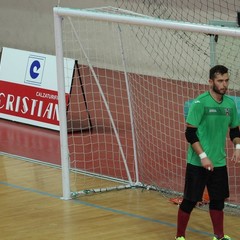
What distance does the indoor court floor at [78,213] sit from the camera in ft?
31.4

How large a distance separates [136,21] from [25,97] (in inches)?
245

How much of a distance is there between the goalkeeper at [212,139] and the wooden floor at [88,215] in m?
0.83

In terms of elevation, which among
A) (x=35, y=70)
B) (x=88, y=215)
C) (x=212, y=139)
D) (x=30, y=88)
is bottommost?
(x=88, y=215)

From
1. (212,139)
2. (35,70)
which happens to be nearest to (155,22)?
(212,139)

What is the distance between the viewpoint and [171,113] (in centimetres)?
1407

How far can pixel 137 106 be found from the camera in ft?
43.2

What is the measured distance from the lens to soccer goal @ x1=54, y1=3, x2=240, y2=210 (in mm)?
10836

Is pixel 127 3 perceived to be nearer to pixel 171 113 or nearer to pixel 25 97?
pixel 25 97

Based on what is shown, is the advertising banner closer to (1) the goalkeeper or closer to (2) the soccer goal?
(2) the soccer goal

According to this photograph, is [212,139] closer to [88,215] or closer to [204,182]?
[204,182]

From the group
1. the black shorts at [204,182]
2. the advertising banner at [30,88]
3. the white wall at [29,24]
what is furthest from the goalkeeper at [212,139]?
the white wall at [29,24]

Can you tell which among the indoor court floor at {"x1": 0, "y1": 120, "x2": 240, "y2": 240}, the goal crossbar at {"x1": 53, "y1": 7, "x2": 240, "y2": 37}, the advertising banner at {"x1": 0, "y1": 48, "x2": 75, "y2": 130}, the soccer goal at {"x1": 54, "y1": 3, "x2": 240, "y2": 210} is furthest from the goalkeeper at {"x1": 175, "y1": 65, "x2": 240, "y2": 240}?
the advertising banner at {"x1": 0, "y1": 48, "x2": 75, "y2": 130}

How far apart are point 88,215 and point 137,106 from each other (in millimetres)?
3218

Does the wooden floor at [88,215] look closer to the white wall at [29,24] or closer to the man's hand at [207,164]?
the man's hand at [207,164]
